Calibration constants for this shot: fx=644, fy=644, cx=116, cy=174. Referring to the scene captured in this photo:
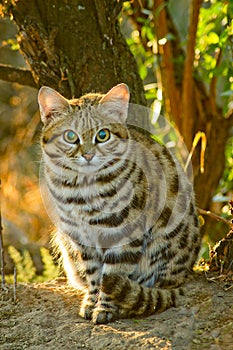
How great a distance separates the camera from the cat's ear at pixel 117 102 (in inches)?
122

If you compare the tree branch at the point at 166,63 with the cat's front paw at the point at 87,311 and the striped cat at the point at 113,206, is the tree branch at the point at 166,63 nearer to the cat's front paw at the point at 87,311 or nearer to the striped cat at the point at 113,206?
the striped cat at the point at 113,206

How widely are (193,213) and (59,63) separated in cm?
111

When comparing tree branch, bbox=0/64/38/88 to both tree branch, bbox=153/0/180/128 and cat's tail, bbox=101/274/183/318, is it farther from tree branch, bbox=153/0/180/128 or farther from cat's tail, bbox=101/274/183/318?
cat's tail, bbox=101/274/183/318

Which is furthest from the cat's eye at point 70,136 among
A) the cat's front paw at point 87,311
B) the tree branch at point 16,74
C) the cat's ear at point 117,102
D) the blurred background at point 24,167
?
the blurred background at point 24,167

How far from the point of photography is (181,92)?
15.3 ft

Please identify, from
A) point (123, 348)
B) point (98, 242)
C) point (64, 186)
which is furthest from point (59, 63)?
point (123, 348)

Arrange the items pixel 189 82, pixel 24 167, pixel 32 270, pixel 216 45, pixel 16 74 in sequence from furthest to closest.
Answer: pixel 24 167, pixel 32 270, pixel 189 82, pixel 16 74, pixel 216 45

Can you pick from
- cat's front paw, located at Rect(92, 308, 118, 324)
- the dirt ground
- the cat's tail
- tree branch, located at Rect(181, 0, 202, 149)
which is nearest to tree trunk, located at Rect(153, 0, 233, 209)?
tree branch, located at Rect(181, 0, 202, 149)

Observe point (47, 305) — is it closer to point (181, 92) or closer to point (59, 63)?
point (59, 63)

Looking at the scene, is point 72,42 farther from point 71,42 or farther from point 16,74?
point 16,74

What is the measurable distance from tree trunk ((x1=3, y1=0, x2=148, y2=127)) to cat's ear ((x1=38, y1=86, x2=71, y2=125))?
0.47 m

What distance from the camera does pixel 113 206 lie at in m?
3.02

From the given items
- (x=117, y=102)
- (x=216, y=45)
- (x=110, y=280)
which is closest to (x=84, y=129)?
(x=117, y=102)

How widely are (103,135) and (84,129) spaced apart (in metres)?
0.10
